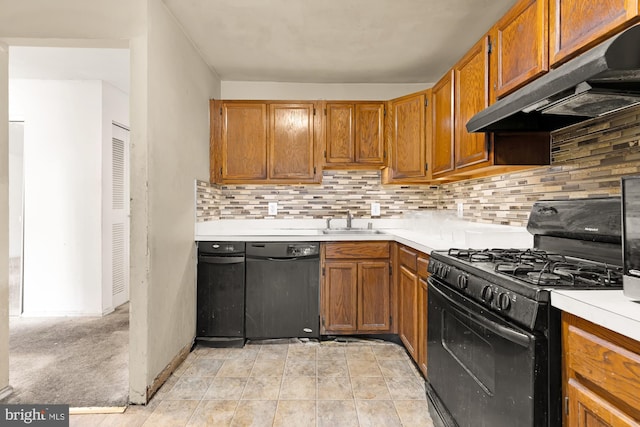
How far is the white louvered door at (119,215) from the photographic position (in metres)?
3.89

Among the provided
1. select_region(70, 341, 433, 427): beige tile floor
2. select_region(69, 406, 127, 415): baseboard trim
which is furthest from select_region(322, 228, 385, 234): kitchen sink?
select_region(69, 406, 127, 415): baseboard trim

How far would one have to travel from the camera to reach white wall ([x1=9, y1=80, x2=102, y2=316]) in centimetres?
363

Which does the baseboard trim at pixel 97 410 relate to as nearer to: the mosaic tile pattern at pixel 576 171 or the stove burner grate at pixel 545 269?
the stove burner grate at pixel 545 269

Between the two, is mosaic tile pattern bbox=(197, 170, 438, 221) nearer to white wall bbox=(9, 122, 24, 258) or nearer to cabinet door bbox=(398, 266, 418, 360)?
cabinet door bbox=(398, 266, 418, 360)

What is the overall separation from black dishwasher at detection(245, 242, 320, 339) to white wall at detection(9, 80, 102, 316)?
1.82 metres

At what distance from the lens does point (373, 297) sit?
297 centimetres

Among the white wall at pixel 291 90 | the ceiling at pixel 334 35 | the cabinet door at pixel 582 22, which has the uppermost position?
the ceiling at pixel 334 35

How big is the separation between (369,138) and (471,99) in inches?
49.2

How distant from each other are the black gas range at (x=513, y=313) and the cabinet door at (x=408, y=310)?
557mm

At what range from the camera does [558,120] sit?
1.77 meters

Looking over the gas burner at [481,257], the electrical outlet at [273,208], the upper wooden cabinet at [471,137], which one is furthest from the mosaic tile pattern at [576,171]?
the electrical outlet at [273,208]

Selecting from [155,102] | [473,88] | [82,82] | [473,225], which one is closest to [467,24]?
[473,88]

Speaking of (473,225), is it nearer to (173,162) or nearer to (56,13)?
(173,162)

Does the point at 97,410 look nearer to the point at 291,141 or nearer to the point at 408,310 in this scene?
the point at 408,310
